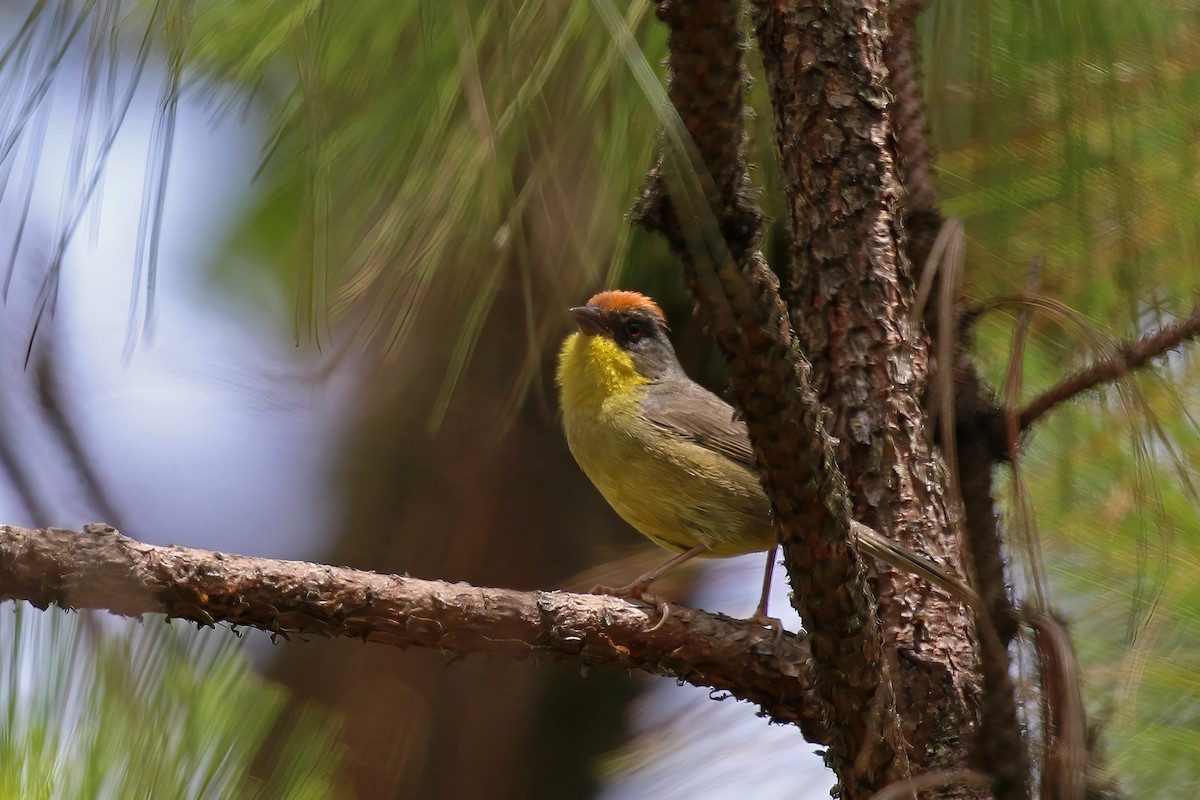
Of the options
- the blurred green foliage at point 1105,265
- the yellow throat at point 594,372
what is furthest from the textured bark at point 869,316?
the yellow throat at point 594,372

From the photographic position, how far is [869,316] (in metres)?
2.69

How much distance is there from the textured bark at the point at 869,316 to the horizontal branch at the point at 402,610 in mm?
366

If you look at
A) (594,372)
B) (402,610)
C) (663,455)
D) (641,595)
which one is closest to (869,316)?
(641,595)

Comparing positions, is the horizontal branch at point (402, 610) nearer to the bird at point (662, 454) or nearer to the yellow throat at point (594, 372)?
the bird at point (662, 454)

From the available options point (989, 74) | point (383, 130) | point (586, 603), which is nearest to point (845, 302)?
point (989, 74)

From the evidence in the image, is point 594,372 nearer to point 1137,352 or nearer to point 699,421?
point 699,421

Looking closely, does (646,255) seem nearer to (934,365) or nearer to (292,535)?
(934,365)

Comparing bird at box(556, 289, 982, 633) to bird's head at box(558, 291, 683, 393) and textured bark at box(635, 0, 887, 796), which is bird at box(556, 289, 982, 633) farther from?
textured bark at box(635, 0, 887, 796)

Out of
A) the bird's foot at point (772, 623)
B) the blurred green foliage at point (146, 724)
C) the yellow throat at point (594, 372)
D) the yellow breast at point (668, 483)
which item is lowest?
the blurred green foliage at point (146, 724)

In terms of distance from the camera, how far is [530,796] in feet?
12.7

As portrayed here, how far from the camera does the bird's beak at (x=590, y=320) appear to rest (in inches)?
175

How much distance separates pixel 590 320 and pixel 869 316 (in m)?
1.93

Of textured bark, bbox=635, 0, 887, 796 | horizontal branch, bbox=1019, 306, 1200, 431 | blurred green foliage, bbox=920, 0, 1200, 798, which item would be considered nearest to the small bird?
blurred green foliage, bbox=920, 0, 1200, 798

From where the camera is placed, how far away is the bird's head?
4418 millimetres
